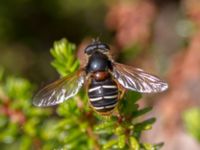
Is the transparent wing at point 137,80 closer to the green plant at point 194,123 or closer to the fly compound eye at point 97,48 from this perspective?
the fly compound eye at point 97,48

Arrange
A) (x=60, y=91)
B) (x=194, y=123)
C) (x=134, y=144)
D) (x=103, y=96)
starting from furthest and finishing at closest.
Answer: (x=194, y=123) → (x=60, y=91) → (x=103, y=96) → (x=134, y=144)

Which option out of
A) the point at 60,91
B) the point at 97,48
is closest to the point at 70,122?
the point at 60,91

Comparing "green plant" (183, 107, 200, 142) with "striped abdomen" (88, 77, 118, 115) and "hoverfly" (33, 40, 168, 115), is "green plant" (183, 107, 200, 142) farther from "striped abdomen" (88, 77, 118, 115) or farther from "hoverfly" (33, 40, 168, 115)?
"striped abdomen" (88, 77, 118, 115)

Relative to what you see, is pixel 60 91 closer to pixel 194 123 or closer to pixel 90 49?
pixel 90 49

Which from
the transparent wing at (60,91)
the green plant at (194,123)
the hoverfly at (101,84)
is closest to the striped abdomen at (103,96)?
the hoverfly at (101,84)

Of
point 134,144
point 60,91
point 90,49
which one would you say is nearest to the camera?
point 134,144

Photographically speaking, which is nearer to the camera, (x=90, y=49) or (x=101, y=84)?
(x=101, y=84)
